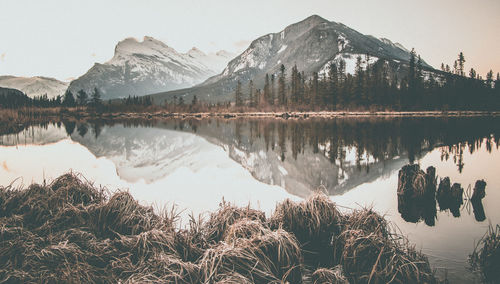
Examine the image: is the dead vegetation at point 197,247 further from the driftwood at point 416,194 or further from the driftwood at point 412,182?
the driftwood at point 412,182

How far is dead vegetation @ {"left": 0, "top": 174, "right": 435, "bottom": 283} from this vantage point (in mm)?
3934

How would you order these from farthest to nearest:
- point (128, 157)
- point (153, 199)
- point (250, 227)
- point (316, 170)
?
point (128, 157) < point (316, 170) < point (153, 199) < point (250, 227)

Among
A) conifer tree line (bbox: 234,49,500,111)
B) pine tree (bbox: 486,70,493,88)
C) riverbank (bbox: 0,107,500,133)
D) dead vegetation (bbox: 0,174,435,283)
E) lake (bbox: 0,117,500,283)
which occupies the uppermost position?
pine tree (bbox: 486,70,493,88)

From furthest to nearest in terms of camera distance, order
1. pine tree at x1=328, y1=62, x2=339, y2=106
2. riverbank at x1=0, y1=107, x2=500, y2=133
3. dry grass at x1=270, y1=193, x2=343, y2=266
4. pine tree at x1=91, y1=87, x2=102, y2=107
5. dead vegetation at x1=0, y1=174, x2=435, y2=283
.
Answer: pine tree at x1=91, y1=87, x2=102, y2=107
pine tree at x1=328, y1=62, x2=339, y2=106
riverbank at x1=0, y1=107, x2=500, y2=133
dry grass at x1=270, y1=193, x2=343, y2=266
dead vegetation at x1=0, y1=174, x2=435, y2=283

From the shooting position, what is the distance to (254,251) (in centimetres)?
417

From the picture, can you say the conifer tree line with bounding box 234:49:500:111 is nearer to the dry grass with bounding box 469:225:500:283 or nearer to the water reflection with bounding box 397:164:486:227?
the water reflection with bounding box 397:164:486:227

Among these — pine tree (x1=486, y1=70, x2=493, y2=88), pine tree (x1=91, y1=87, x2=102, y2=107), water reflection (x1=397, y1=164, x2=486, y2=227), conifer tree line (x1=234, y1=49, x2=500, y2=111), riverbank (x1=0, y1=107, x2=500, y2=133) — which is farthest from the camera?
pine tree (x1=91, y1=87, x2=102, y2=107)

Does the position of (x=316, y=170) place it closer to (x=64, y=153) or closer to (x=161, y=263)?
(x=161, y=263)

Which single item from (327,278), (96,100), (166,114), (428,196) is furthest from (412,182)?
(96,100)

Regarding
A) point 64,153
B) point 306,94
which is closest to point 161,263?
point 64,153

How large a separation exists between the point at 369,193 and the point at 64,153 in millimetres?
20265

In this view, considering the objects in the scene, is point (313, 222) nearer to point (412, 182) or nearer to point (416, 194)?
point (416, 194)

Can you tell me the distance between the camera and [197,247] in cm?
501

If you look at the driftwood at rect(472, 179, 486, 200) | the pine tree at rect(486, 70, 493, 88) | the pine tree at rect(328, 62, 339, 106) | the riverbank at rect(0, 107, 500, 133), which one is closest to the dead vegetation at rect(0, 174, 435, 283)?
the driftwood at rect(472, 179, 486, 200)
